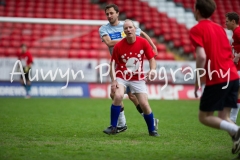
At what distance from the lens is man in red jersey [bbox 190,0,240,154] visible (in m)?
5.72

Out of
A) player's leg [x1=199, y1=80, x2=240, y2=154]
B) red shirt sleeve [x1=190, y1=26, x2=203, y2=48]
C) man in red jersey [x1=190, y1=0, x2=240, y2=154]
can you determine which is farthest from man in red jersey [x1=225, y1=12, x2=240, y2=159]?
red shirt sleeve [x1=190, y1=26, x2=203, y2=48]

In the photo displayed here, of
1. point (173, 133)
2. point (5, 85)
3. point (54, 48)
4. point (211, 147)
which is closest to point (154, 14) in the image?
point (54, 48)

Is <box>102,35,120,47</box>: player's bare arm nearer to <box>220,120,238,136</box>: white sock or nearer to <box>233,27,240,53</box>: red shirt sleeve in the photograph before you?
<box>233,27,240,53</box>: red shirt sleeve

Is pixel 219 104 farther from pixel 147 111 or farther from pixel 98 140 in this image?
pixel 98 140

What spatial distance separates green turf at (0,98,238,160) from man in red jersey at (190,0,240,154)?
0.58 m

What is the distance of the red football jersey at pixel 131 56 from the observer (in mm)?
7934

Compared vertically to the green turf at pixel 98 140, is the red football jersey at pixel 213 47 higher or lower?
higher

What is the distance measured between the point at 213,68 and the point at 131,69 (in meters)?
2.46

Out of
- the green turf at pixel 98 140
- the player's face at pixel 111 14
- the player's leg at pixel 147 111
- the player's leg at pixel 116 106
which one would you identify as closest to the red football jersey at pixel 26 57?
the green turf at pixel 98 140

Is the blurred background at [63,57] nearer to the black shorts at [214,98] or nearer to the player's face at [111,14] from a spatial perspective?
the player's face at [111,14]

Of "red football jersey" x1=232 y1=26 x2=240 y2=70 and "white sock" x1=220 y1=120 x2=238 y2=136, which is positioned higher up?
"red football jersey" x1=232 y1=26 x2=240 y2=70

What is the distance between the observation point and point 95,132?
343 inches

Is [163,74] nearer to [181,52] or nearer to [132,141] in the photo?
[181,52]

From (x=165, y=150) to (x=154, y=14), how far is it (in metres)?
19.2
